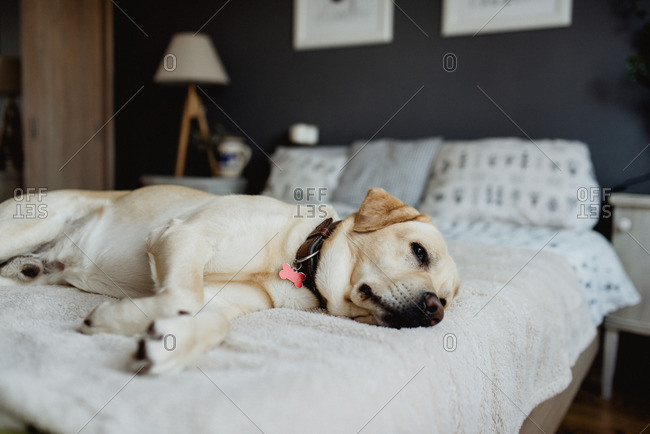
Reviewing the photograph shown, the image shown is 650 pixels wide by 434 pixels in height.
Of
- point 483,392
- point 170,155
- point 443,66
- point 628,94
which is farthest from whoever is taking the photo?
point 170,155

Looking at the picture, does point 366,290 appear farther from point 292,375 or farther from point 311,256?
point 292,375

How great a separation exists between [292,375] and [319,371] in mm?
49

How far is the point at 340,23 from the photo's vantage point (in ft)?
12.4

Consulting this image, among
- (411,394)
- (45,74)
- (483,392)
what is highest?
(45,74)

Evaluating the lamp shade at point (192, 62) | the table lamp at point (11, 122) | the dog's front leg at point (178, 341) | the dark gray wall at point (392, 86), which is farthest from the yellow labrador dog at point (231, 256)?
the table lamp at point (11, 122)

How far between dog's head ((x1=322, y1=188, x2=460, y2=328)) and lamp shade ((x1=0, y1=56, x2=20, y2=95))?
3.75 m

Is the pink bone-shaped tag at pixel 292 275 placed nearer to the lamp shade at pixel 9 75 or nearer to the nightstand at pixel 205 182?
the nightstand at pixel 205 182

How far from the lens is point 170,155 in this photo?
481cm

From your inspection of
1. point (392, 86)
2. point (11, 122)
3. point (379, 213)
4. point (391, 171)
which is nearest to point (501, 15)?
point (392, 86)

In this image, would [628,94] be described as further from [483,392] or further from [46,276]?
[46,276]

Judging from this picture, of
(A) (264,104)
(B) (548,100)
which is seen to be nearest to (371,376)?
(B) (548,100)

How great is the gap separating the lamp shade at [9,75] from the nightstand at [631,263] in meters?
4.35

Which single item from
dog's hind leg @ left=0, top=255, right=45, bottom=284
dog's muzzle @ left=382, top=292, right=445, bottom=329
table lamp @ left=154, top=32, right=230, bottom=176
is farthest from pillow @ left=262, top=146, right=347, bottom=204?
dog's muzzle @ left=382, top=292, right=445, bottom=329

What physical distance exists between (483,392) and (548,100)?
2568mm
